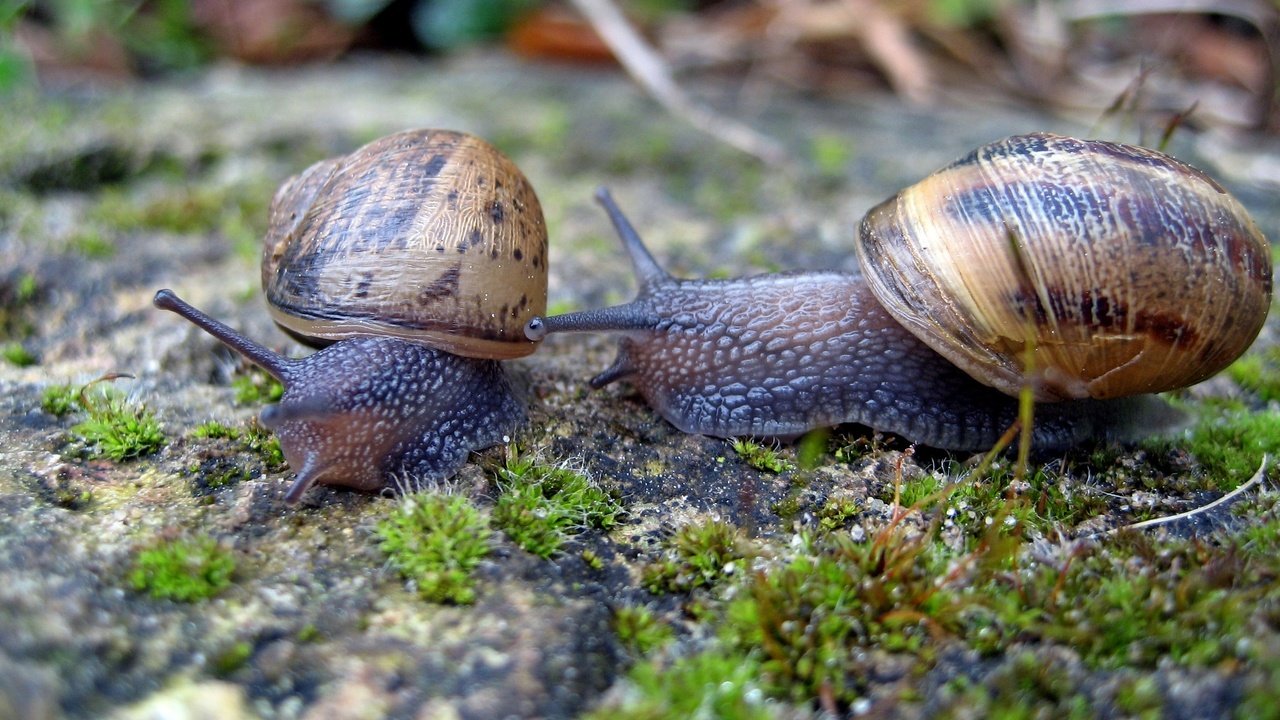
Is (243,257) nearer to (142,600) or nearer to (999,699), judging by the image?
(142,600)

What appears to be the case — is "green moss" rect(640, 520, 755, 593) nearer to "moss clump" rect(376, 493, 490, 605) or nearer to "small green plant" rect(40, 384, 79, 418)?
"moss clump" rect(376, 493, 490, 605)

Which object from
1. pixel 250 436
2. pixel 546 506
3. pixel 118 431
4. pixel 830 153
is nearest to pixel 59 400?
pixel 118 431

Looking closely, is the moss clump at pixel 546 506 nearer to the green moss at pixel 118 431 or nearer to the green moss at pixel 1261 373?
the green moss at pixel 118 431

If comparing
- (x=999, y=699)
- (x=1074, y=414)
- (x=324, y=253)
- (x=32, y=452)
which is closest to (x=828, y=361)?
(x=1074, y=414)

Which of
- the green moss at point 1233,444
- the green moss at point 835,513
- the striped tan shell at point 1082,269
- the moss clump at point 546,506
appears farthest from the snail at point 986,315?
the moss clump at point 546,506

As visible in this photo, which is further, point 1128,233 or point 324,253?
point 324,253
